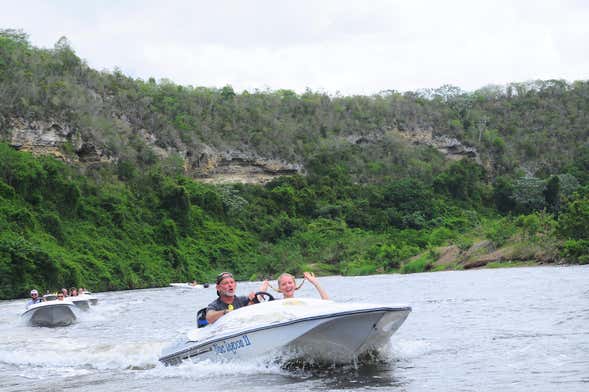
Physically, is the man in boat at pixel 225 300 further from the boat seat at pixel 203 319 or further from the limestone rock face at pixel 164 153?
the limestone rock face at pixel 164 153

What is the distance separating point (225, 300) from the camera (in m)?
14.4

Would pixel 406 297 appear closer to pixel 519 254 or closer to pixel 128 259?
pixel 519 254

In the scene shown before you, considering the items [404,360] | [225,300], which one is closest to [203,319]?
[225,300]

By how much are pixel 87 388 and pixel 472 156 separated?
117 metres

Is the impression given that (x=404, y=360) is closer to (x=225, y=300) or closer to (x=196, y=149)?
(x=225, y=300)

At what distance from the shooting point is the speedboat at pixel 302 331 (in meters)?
12.5

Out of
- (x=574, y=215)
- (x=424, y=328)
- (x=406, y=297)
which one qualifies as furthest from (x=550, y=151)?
(x=424, y=328)

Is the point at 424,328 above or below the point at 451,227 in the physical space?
above

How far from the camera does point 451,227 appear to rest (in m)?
90.3

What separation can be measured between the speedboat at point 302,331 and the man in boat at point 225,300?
286mm

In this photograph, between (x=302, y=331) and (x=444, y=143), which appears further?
(x=444, y=143)

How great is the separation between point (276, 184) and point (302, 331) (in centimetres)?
9346

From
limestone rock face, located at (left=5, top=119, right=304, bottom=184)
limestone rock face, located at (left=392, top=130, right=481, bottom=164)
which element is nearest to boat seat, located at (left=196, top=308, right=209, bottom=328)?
limestone rock face, located at (left=5, top=119, right=304, bottom=184)

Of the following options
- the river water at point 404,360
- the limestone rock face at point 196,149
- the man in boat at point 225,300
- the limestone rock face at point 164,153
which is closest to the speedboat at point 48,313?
the river water at point 404,360
